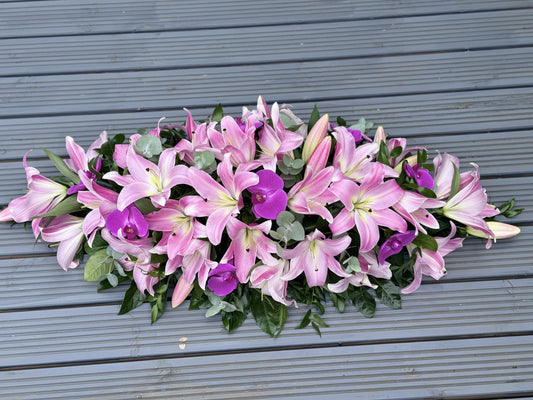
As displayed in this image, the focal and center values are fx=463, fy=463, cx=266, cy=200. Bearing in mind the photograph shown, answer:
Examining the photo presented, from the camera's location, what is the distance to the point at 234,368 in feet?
2.98

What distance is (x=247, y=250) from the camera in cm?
80

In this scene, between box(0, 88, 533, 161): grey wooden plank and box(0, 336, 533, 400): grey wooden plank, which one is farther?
box(0, 88, 533, 161): grey wooden plank

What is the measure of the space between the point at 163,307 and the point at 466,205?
61 centimetres

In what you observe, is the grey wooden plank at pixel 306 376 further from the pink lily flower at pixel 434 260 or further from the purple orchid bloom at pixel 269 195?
the purple orchid bloom at pixel 269 195

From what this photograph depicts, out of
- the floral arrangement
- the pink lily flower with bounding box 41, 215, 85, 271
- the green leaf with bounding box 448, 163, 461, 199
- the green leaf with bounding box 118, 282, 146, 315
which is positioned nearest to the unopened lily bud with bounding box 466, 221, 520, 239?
the floral arrangement

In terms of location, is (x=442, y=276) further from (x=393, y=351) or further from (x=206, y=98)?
(x=206, y=98)

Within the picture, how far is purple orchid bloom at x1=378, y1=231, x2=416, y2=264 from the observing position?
80cm

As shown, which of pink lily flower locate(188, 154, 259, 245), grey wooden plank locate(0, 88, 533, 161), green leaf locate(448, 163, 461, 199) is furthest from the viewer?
grey wooden plank locate(0, 88, 533, 161)

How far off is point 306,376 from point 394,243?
1.05ft

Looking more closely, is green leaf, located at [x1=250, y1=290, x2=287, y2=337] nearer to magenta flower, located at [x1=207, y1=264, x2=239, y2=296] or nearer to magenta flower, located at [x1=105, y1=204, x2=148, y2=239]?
magenta flower, located at [x1=207, y1=264, x2=239, y2=296]

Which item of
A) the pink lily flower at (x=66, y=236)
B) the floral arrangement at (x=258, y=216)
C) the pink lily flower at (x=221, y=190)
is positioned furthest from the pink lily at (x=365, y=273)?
the pink lily flower at (x=66, y=236)

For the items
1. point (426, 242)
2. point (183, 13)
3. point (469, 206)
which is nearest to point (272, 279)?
point (426, 242)

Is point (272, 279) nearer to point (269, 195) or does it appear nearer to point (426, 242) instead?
point (269, 195)

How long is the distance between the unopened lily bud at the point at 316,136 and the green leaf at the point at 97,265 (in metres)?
0.43
